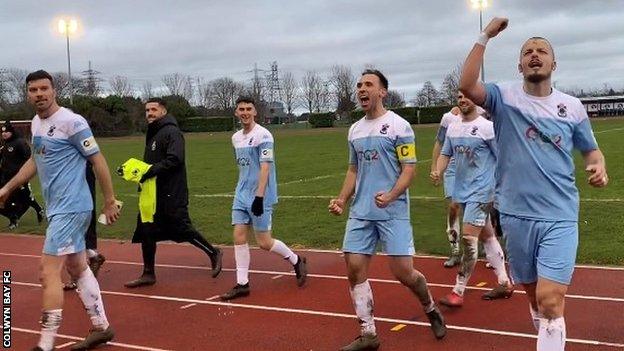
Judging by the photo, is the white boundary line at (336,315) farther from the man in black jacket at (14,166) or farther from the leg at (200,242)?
the man in black jacket at (14,166)

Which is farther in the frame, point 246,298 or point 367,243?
point 246,298

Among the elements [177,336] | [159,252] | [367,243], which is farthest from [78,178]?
[159,252]

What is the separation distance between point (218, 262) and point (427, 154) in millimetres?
22047

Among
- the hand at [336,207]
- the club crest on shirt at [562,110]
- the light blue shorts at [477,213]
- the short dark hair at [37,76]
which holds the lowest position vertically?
the light blue shorts at [477,213]

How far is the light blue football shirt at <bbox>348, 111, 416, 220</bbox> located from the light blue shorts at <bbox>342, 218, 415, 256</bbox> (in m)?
0.05

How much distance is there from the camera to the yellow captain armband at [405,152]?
5477 millimetres

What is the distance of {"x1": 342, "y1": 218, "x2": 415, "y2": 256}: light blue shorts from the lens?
17.9ft

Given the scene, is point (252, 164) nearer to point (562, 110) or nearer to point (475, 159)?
point (475, 159)

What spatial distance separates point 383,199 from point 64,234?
2504mm

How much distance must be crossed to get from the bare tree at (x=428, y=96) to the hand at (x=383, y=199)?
92.8 meters

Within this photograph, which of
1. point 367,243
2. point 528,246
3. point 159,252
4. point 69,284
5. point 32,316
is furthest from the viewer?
point 159,252

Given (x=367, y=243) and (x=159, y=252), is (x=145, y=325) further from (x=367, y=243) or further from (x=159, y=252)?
(x=159, y=252)

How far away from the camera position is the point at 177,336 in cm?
630

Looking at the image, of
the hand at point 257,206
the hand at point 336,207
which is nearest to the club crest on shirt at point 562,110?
the hand at point 336,207
